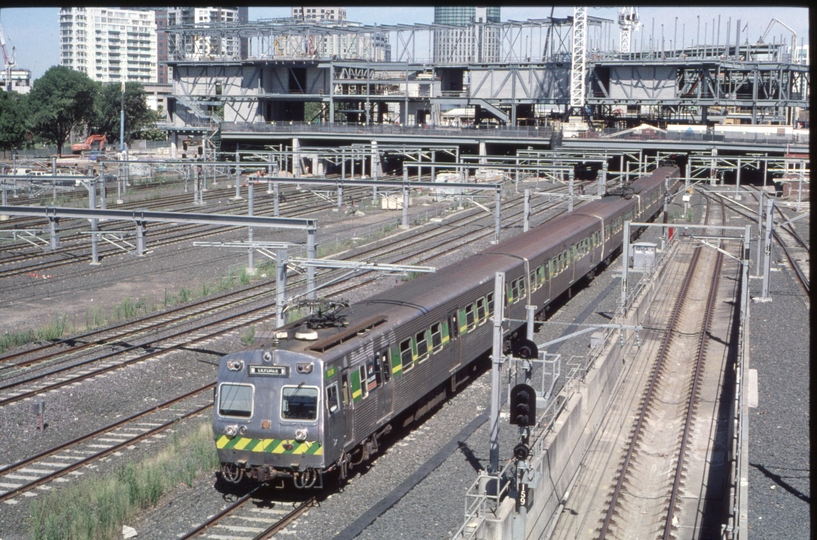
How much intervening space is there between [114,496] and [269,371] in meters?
2.55

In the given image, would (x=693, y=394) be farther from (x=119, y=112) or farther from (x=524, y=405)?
(x=119, y=112)

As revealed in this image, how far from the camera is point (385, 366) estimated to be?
540 inches

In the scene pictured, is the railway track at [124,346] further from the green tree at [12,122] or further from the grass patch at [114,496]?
the green tree at [12,122]

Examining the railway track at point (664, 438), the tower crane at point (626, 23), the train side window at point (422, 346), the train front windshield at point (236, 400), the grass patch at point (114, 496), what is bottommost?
the railway track at point (664, 438)

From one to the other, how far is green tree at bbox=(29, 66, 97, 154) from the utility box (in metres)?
61.7

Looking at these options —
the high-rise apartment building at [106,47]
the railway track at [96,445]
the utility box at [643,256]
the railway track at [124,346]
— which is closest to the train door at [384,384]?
the railway track at [96,445]

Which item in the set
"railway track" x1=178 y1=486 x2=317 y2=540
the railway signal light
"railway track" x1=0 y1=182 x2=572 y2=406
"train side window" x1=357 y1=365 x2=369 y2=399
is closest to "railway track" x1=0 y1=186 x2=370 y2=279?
"railway track" x1=0 y1=182 x2=572 y2=406

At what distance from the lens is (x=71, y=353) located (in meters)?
20.5

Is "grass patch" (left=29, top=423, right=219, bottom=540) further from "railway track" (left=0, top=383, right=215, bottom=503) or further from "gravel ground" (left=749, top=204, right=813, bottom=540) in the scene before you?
"gravel ground" (left=749, top=204, right=813, bottom=540)

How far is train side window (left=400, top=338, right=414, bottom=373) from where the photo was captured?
46.9ft

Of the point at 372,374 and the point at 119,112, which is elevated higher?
the point at 119,112

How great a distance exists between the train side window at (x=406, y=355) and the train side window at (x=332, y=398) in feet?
7.26

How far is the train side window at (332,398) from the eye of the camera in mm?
12047

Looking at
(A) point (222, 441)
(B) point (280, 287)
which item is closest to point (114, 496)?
(A) point (222, 441)
